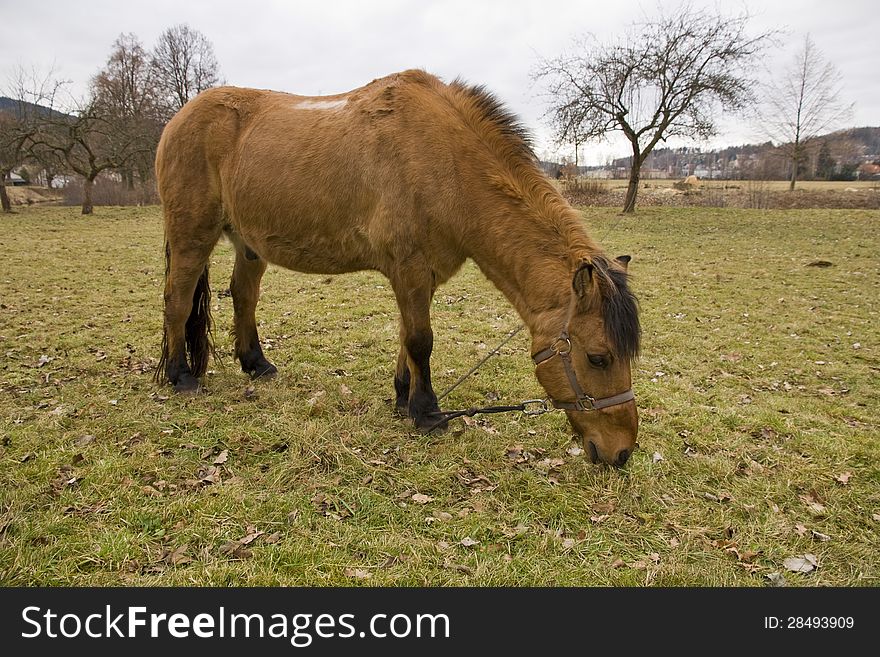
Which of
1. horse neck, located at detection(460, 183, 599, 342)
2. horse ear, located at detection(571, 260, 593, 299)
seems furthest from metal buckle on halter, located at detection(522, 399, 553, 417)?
horse ear, located at detection(571, 260, 593, 299)

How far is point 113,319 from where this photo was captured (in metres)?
7.07

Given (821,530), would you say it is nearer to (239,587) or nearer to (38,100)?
(239,587)

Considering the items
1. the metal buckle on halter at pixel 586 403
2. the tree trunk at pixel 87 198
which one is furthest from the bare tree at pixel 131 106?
the metal buckle on halter at pixel 586 403

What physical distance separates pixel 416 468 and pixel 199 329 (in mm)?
2727

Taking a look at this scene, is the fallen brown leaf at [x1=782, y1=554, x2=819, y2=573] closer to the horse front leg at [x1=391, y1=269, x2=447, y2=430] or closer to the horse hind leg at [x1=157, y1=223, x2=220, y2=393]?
the horse front leg at [x1=391, y1=269, x2=447, y2=430]

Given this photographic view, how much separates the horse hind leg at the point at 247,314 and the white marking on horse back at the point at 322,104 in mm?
1528

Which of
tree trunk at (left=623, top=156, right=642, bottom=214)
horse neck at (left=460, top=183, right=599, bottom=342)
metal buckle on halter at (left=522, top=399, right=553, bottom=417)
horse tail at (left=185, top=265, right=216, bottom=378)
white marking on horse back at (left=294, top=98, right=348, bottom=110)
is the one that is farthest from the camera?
tree trunk at (left=623, top=156, right=642, bottom=214)

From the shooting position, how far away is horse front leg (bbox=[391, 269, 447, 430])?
3670 millimetres

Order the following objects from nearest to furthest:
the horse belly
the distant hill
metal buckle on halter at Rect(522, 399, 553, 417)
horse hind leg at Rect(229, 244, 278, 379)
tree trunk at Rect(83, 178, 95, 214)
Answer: metal buckle on halter at Rect(522, 399, 553, 417) → the horse belly → horse hind leg at Rect(229, 244, 278, 379) → tree trunk at Rect(83, 178, 95, 214) → the distant hill

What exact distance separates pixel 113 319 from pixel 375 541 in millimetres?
6279

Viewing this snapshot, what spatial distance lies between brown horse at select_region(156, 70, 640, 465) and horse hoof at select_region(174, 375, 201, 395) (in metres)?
0.02

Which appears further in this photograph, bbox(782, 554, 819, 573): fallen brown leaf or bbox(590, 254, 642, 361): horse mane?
bbox(590, 254, 642, 361): horse mane

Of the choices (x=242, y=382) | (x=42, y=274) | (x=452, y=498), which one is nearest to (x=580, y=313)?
(x=452, y=498)

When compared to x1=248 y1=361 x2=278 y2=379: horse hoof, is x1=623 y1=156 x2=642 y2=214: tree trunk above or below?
above
